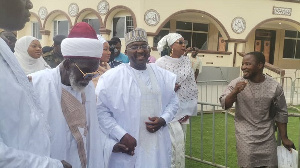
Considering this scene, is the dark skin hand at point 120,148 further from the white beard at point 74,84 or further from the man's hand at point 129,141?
the white beard at point 74,84

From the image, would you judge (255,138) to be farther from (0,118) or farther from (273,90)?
(0,118)

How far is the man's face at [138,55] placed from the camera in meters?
3.28

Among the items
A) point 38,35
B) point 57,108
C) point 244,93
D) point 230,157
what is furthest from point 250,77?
point 38,35

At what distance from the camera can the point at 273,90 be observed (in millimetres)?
3242

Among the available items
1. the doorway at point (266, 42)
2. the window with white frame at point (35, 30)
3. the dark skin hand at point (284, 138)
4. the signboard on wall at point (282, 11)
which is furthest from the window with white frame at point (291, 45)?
the dark skin hand at point (284, 138)

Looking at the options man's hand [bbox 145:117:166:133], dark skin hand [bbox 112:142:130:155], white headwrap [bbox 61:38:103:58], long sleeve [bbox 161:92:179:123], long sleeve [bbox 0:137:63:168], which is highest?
white headwrap [bbox 61:38:103:58]

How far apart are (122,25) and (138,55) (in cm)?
1431

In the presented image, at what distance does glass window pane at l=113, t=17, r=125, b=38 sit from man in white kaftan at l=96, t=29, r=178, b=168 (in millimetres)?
14138

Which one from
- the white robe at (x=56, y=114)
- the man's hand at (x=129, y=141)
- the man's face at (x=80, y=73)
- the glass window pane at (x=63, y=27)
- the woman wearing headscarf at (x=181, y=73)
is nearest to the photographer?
the white robe at (x=56, y=114)

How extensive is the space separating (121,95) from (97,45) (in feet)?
2.11

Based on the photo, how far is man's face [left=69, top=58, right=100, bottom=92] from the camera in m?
2.42

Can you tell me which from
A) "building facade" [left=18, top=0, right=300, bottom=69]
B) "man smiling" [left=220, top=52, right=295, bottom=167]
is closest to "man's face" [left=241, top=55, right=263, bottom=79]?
"man smiling" [left=220, top=52, right=295, bottom=167]

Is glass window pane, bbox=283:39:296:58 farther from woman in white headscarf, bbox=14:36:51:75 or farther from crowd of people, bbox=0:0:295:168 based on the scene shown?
woman in white headscarf, bbox=14:36:51:75

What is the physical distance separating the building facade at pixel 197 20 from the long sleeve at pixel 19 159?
14393 millimetres
